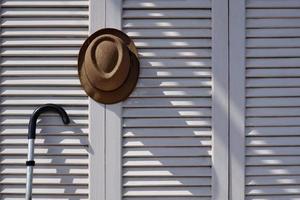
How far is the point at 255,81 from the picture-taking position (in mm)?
1543

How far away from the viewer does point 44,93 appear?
155 cm

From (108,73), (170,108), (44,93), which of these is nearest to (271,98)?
(170,108)

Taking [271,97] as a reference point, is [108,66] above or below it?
above

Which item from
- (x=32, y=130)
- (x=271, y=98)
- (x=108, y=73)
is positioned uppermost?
(x=108, y=73)

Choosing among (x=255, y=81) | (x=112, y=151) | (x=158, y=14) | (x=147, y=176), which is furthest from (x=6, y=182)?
(x=255, y=81)

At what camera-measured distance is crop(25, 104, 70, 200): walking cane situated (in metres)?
1.44

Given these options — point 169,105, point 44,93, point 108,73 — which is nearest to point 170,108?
point 169,105

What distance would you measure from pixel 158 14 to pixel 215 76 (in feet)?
1.11

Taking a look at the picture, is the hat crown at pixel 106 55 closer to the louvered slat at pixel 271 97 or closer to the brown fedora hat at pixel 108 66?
the brown fedora hat at pixel 108 66

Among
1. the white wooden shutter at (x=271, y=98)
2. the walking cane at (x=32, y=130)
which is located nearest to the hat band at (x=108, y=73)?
the walking cane at (x=32, y=130)

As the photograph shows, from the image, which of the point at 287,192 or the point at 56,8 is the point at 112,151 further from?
the point at 287,192

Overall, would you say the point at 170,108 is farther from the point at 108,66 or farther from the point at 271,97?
the point at 271,97

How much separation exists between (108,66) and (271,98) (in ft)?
2.19

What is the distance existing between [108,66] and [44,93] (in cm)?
29
